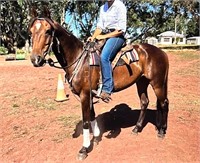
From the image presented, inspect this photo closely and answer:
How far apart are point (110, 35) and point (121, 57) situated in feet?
1.74

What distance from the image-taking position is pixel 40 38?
4707 millimetres

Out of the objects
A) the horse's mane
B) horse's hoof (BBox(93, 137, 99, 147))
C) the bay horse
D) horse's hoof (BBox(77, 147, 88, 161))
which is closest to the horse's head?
the bay horse

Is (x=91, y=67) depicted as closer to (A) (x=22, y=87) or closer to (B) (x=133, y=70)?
(B) (x=133, y=70)

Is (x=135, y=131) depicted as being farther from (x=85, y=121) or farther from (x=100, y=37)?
(x=100, y=37)

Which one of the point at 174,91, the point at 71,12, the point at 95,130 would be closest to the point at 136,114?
the point at 95,130

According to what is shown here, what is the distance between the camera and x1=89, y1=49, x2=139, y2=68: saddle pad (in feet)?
17.6

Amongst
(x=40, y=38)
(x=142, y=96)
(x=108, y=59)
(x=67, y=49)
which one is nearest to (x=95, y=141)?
(x=142, y=96)

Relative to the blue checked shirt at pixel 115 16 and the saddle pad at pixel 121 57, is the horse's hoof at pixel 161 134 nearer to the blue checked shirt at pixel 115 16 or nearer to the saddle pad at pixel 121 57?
the saddle pad at pixel 121 57

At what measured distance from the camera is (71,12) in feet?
142

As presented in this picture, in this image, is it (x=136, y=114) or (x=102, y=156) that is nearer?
(x=102, y=156)

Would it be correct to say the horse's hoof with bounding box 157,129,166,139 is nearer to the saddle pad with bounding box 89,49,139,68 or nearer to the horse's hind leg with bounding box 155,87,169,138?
the horse's hind leg with bounding box 155,87,169,138

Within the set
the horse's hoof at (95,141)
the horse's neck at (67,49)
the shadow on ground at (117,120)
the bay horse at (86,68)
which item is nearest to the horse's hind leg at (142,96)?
the bay horse at (86,68)

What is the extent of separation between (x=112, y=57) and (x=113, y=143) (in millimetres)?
1640

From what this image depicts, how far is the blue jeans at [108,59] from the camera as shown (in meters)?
5.34
